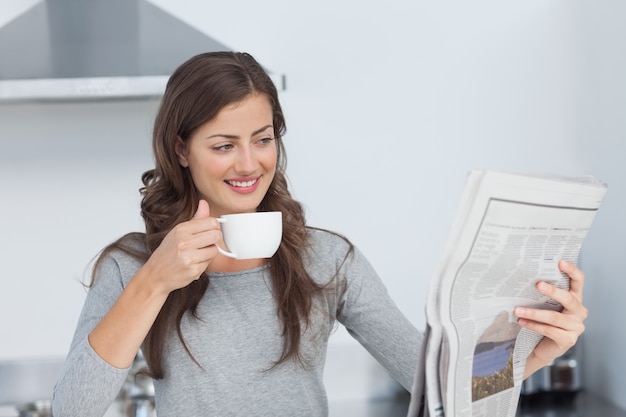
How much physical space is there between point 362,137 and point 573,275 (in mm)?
1383

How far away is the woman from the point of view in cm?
130

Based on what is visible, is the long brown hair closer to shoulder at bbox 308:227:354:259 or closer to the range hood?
shoulder at bbox 308:227:354:259

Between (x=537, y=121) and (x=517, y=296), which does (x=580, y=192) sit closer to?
(x=517, y=296)

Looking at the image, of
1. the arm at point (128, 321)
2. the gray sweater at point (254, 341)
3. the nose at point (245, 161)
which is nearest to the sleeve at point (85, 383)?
the arm at point (128, 321)

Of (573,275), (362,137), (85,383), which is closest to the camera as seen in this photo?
(573,275)

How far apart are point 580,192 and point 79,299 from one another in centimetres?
173

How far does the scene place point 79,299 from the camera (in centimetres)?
232

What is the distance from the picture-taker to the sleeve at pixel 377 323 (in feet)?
4.40

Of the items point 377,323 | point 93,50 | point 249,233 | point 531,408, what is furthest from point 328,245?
point 531,408

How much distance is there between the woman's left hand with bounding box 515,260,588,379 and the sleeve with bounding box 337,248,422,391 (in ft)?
1.03

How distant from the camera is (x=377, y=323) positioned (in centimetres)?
139

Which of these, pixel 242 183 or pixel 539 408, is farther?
pixel 539 408

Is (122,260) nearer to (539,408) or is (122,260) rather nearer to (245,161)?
(245,161)

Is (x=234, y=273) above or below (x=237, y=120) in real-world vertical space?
below
